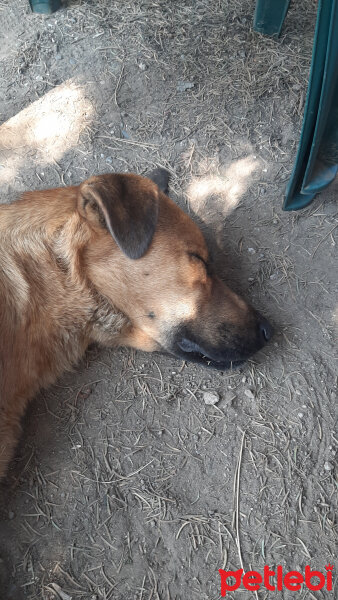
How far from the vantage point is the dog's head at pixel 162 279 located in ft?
8.29

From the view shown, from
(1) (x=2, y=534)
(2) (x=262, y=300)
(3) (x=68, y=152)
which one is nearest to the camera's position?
(1) (x=2, y=534)

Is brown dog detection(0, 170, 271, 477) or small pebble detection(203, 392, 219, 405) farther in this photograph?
small pebble detection(203, 392, 219, 405)

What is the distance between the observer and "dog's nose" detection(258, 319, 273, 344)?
290 centimetres

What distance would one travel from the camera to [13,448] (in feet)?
9.25

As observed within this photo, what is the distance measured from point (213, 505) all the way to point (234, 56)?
3.57 m

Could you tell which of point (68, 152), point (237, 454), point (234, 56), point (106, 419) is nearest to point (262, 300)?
point (237, 454)

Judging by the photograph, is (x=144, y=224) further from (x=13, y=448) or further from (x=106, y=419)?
(x=13, y=448)

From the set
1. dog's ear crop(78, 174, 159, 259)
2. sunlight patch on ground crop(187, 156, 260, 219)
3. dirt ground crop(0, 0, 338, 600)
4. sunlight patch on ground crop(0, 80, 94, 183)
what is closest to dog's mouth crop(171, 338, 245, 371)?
dirt ground crop(0, 0, 338, 600)

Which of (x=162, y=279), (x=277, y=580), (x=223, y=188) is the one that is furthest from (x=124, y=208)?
(x=277, y=580)

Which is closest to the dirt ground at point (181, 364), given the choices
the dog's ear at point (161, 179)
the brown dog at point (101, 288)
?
the brown dog at point (101, 288)

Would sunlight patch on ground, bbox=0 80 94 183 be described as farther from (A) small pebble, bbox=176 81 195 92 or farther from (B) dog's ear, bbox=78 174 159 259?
(B) dog's ear, bbox=78 174 159 259

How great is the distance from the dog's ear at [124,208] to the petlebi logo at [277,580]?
66.3 inches

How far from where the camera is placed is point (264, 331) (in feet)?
9.55

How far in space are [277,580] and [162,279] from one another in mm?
1617
